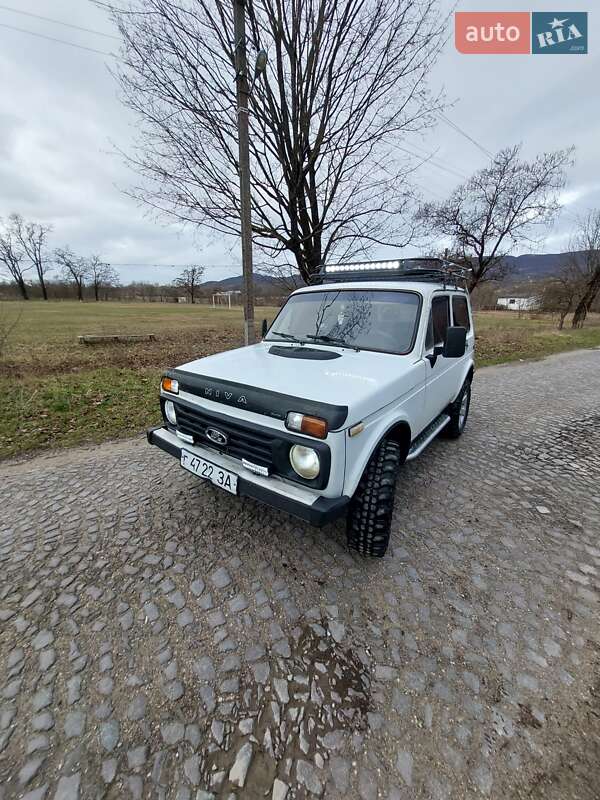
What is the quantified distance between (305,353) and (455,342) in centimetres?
131

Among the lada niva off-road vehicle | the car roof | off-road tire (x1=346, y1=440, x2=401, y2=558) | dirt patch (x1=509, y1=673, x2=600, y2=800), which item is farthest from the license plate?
the car roof

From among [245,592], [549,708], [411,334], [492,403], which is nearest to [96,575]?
[245,592]

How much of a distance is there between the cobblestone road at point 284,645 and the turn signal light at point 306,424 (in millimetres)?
1094

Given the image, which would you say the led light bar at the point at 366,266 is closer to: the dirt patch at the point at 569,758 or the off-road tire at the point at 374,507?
the off-road tire at the point at 374,507

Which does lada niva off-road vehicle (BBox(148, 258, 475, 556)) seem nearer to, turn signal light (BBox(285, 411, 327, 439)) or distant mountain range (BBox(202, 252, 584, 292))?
turn signal light (BBox(285, 411, 327, 439))

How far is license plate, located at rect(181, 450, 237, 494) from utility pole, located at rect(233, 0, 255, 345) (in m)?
3.96

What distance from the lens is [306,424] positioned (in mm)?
1964

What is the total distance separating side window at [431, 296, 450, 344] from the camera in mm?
3311

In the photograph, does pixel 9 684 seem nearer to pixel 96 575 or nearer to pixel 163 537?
pixel 96 575

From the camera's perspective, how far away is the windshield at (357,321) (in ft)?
9.92

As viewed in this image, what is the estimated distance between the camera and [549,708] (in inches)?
62.6

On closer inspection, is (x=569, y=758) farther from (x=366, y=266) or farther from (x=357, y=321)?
(x=366, y=266)

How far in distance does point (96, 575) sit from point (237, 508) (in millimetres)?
1117

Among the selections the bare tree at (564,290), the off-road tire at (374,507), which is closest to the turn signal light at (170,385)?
the off-road tire at (374,507)
